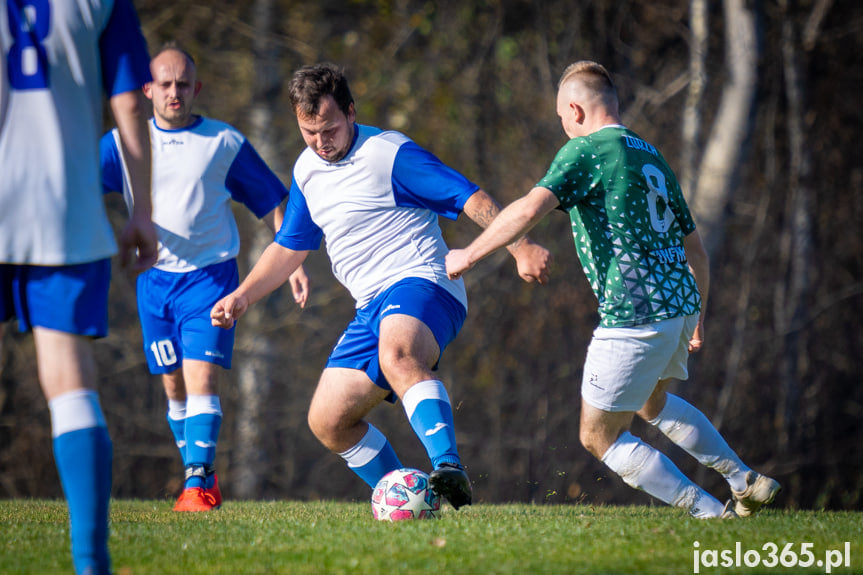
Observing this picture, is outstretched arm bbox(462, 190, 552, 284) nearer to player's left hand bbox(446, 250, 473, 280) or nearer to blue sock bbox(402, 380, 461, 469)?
→ player's left hand bbox(446, 250, 473, 280)

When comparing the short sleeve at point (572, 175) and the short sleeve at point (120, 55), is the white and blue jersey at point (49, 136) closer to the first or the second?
the short sleeve at point (120, 55)

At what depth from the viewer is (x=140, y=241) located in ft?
9.05

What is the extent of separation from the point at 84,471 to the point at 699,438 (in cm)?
263

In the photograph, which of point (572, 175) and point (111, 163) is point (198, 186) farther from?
point (572, 175)

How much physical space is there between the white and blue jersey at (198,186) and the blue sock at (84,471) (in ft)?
8.91

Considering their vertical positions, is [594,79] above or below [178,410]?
above

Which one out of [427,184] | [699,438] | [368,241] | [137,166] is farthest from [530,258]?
[137,166]

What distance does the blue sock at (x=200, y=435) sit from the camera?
5.02 meters

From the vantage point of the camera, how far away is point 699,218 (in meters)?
9.30

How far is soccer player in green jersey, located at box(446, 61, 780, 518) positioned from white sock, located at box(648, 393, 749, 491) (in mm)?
46

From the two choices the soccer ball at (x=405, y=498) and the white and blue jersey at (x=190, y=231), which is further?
the white and blue jersey at (x=190, y=231)

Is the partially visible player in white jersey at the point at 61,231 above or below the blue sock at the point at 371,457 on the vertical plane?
above

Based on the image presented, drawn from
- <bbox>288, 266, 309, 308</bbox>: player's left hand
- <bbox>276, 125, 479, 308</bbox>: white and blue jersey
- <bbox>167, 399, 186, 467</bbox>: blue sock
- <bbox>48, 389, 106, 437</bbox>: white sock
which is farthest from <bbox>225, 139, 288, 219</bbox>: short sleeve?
<bbox>48, 389, 106, 437</bbox>: white sock

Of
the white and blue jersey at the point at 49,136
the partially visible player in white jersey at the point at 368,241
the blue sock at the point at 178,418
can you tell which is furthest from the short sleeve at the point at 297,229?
the white and blue jersey at the point at 49,136
